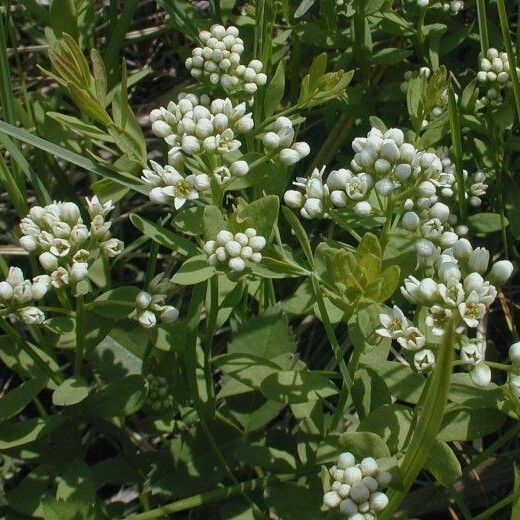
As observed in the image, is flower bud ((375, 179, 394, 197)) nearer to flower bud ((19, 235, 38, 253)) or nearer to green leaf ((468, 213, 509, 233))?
green leaf ((468, 213, 509, 233))

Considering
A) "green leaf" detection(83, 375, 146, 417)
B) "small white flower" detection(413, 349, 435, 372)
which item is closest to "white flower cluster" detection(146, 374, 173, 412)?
"green leaf" detection(83, 375, 146, 417)

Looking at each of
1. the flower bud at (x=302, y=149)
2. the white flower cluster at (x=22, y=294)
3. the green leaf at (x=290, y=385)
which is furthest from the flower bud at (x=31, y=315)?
the flower bud at (x=302, y=149)

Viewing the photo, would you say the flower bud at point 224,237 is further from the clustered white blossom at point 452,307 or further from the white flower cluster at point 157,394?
the white flower cluster at point 157,394

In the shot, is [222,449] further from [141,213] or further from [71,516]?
[141,213]

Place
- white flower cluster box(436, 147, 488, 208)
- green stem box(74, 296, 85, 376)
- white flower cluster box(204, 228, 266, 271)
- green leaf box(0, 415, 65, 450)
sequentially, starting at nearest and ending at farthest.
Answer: white flower cluster box(204, 228, 266, 271)
green stem box(74, 296, 85, 376)
green leaf box(0, 415, 65, 450)
white flower cluster box(436, 147, 488, 208)

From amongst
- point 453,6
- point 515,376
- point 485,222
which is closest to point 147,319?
point 515,376

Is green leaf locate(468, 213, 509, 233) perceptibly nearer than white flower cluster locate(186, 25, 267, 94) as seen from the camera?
No
